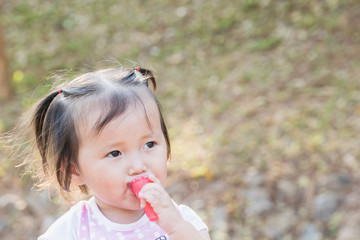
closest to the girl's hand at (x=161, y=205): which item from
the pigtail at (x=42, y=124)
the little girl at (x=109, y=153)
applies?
the little girl at (x=109, y=153)

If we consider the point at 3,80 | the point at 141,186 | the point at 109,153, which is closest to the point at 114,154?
the point at 109,153

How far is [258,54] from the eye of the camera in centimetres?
596

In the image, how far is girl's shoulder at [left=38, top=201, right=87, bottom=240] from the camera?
1889mm

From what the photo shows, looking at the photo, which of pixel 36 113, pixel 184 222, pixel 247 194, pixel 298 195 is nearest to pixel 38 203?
pixel 247 194

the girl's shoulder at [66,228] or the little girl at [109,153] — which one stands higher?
the little girl at [109,153]

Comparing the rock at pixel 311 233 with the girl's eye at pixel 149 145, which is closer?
the girl's eye at pixel 149 145

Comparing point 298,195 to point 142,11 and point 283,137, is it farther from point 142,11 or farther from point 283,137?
point 142,11

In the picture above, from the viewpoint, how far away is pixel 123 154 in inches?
69.2

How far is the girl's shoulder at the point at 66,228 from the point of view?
1889mm

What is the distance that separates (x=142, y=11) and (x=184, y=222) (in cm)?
589

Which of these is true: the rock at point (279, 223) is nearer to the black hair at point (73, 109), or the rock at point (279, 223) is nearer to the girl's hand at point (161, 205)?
the black hair at point (73, 109)

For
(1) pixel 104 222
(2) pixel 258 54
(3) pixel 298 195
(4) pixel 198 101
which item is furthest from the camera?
(2) pixel 258 54

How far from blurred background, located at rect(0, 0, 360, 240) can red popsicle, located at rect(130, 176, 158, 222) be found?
1.12 meters

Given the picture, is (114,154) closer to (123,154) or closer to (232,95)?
(123,154)
